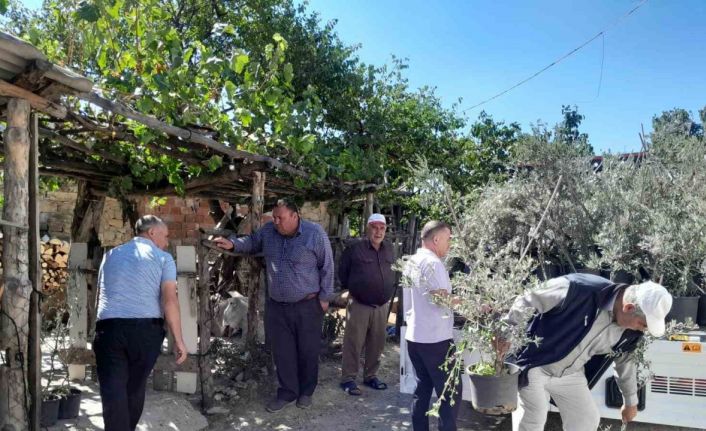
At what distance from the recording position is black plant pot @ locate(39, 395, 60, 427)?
3.92 meters

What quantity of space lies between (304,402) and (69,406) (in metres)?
1.94

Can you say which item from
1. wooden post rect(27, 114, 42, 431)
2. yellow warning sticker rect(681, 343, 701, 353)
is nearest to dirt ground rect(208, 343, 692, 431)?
yellow warning sticker rect(681, 343, 701, 353)

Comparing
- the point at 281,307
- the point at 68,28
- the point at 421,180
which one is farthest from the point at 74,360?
the point at 421,180

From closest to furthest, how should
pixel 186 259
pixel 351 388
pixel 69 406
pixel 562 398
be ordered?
pixel 562 398
pixel 69 406
pixel 186 259
pixel 351 388

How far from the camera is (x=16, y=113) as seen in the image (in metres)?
3.23

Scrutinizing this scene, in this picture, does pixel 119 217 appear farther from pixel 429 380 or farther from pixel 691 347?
pixel 691 347

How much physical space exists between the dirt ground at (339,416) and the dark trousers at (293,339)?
0.25m

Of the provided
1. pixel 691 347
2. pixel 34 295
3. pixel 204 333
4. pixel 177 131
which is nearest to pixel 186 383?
pixel 204 333

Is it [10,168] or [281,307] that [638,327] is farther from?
[10,168]

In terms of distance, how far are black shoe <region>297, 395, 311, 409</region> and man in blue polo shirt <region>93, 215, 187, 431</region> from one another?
1732 mm

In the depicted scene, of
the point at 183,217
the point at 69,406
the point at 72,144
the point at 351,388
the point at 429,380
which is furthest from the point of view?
the point at 183,217

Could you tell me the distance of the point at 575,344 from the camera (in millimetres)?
3086

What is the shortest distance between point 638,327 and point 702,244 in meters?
1.57

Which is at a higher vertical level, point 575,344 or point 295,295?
point 295,295
